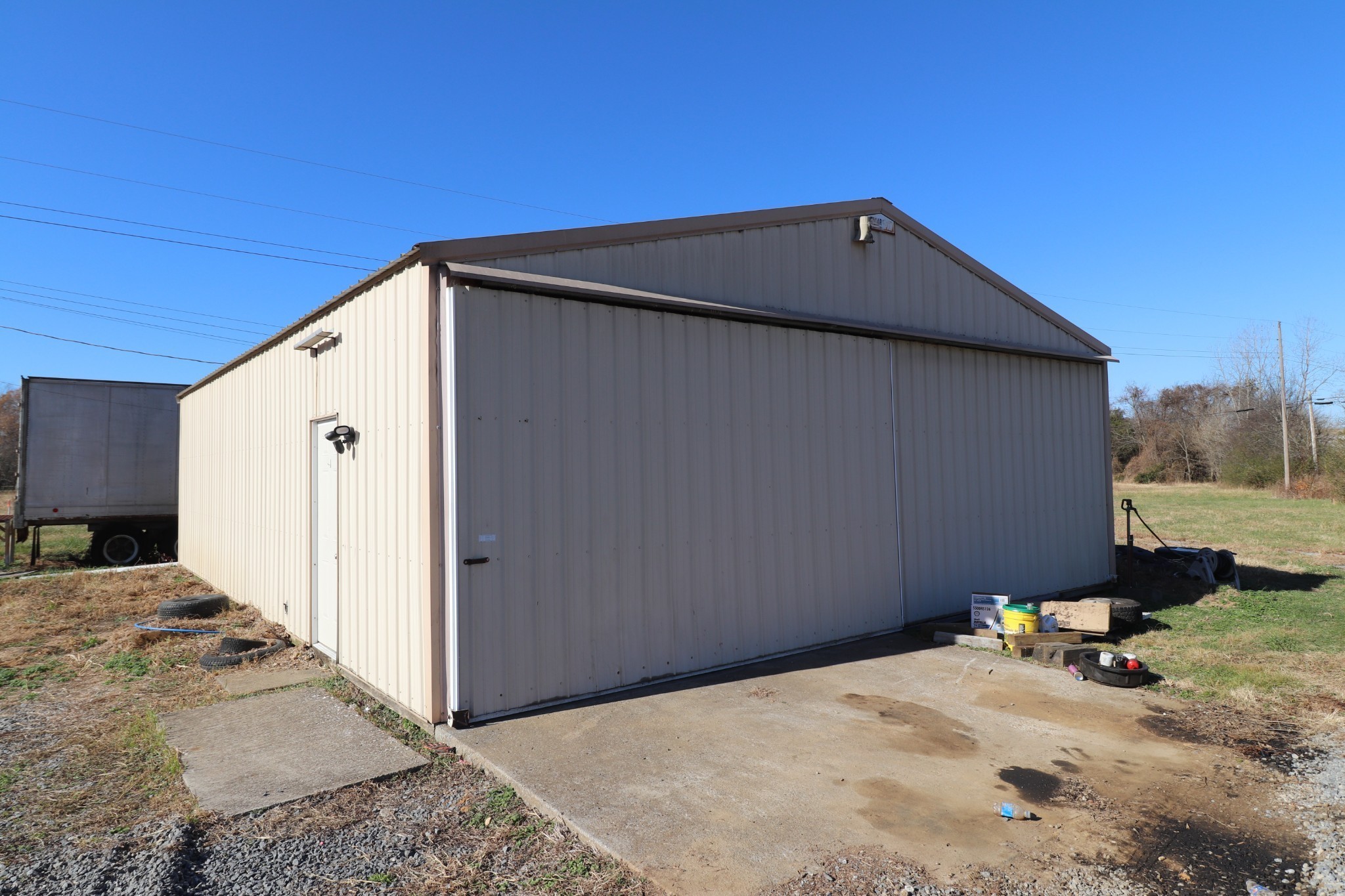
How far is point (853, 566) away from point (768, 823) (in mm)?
3907

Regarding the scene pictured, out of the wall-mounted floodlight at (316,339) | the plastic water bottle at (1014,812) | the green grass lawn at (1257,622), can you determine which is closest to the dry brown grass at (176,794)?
the plastic water bottle at (1014,812)

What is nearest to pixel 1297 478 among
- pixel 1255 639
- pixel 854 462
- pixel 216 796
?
pixel 1255 639

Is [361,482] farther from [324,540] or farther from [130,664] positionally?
[130,664]

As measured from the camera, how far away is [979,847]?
10.6ft

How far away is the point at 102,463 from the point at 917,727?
49.5ft

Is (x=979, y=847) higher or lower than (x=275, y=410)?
lower

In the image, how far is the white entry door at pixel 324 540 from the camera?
6582 millimetres

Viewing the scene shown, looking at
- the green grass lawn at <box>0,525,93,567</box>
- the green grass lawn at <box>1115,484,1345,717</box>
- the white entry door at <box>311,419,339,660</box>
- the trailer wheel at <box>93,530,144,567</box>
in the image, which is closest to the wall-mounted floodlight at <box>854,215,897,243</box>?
the green grass lawn at <box>1115,484,1345,717</box>

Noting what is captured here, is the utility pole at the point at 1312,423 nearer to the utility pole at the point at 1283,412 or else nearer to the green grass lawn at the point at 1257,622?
the utility pole at the point at 1283,412

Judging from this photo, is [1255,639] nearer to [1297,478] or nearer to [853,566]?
[853,566]

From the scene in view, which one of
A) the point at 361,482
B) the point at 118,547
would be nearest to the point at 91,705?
the point at 361,482

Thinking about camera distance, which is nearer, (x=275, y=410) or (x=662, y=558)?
(x=662, y=558)

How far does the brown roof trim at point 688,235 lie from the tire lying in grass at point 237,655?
4325 millimetres

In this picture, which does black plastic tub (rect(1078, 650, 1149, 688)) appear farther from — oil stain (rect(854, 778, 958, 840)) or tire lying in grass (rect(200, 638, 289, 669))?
tire lying in grass (rect(200, 638, 289, 669))
